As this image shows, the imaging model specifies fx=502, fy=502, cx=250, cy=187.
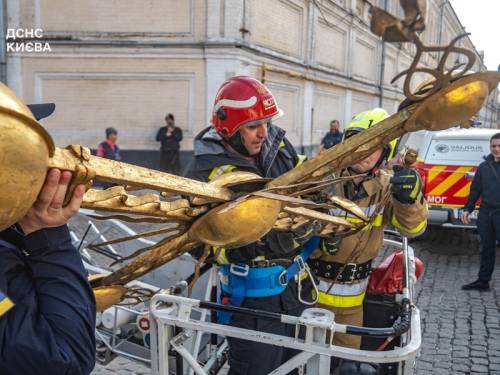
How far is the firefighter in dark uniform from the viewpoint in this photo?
2.34 metres

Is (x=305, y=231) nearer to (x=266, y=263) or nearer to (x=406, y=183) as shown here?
(x=266, y=263)

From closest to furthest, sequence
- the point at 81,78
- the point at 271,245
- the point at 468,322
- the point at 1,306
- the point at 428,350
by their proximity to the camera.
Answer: the point at 1,306 → the point at 271,245 → the point at 428,350 → the point at 468,322 → the point at 81,78

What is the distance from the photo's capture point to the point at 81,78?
40.3 ft

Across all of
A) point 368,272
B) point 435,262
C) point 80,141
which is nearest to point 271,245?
point 368,272

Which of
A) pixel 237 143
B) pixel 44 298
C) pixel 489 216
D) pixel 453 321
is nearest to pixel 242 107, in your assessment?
pixel 237 143

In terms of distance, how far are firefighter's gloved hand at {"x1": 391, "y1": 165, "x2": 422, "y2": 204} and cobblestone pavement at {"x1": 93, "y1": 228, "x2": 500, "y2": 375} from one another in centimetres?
199

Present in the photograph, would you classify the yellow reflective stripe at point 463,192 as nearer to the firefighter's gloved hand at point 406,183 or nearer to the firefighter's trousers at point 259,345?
the firefighter's gloved hand at point 406,183

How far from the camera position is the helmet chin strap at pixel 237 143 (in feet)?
7.93

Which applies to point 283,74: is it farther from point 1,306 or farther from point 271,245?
point 1,306

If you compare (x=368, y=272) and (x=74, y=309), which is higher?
(x=74, y=309)

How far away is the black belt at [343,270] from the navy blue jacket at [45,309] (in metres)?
1.83

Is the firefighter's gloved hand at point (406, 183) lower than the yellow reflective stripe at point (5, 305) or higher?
higher

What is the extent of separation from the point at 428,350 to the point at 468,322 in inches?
36.0

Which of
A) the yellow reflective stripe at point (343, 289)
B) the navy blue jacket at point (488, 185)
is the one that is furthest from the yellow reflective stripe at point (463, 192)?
the yellow reflective stripe at point (343, 289)
